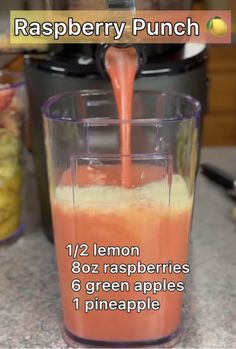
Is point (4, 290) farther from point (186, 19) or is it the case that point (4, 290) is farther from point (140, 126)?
point (186, 19)

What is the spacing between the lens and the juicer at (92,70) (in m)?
0.63

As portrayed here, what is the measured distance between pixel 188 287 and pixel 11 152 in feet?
0.75

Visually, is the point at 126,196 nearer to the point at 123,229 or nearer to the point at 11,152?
the point at 123,229

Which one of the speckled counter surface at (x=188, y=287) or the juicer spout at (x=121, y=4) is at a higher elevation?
the juicer spout at (x=121, y=4)

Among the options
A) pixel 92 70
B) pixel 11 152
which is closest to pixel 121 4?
pixel 92 70

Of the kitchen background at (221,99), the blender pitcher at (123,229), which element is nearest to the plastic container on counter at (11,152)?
the blender pitcher at (123,229)

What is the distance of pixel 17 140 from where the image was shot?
70 centimetres

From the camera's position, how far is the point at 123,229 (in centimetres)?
51


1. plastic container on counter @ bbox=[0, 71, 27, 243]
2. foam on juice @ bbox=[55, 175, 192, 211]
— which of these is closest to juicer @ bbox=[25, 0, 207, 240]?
plastic container on counter @ bbox=[0, 71, 27, 243]

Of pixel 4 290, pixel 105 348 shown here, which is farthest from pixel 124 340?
pixel 4 290

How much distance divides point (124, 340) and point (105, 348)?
0.7 inches

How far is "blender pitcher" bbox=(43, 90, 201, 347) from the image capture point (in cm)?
51

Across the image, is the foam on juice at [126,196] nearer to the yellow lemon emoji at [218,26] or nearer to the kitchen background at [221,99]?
the yellow lemon emoji at [218,26]

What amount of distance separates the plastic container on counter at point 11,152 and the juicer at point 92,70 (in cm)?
2
